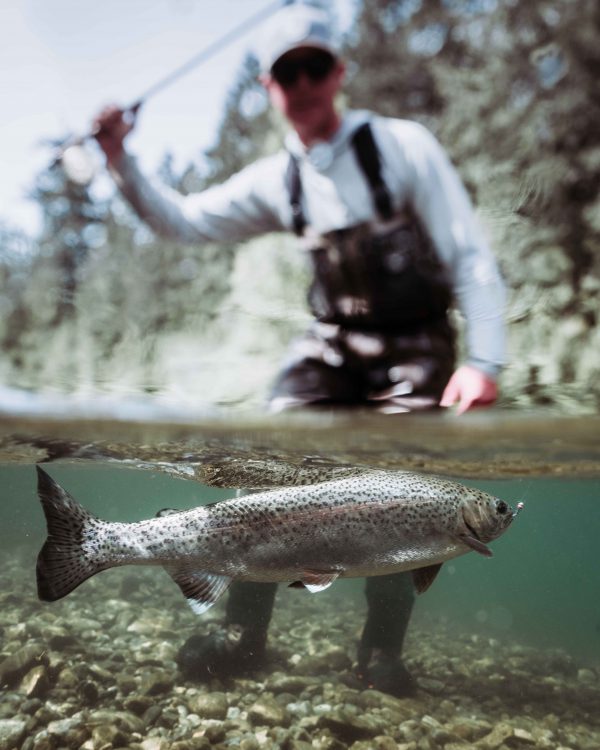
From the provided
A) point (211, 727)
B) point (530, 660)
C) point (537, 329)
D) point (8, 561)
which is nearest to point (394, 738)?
point (211, 727)

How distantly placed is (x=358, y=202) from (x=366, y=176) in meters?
0.16

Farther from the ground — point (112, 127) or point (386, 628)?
point (112, 127)

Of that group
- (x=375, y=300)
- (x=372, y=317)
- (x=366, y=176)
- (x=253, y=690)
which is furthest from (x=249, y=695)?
(x=366, y=176)

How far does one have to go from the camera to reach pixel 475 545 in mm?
4305

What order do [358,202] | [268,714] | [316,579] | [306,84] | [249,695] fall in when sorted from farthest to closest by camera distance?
[249,695]
[268,714]
[316,579]
[358,202]
[306,84]

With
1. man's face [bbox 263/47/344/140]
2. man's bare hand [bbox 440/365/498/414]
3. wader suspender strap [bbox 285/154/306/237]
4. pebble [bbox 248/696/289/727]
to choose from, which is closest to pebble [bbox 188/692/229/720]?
pebble [bbox 248/696/289/727]

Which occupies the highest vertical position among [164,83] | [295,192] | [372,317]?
[164,83]

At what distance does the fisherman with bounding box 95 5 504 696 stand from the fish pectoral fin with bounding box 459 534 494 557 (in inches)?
45.5

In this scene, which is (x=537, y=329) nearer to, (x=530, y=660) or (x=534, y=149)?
(x=534, y=149)

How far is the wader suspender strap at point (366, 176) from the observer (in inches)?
124

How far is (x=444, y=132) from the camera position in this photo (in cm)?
332

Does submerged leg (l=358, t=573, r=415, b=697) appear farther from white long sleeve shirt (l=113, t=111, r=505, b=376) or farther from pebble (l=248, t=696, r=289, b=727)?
white long sleeve shirt (l=113, t=111, r=505, b=376)

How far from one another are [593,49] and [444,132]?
0.93m

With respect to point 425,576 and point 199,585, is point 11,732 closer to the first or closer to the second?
point 199,585
